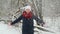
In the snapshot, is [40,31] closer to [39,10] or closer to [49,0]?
[39,10]

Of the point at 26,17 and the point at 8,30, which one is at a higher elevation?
the point at 26,17

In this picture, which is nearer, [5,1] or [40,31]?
[40,31]

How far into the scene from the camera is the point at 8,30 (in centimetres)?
1131

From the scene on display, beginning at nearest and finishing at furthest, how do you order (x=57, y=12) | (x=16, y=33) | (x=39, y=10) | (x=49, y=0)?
(x=16, y=33) → (x=39, y=10) → (x=57, y=12) → (x=49, y=0)

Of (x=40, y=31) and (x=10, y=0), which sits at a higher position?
(x=10, y=0)

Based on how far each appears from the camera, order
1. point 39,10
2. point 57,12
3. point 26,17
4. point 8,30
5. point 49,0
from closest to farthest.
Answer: point 26,17, point 8,30, point 39,10, point 57,12, point 49,0

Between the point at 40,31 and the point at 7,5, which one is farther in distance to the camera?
the point at 7,5

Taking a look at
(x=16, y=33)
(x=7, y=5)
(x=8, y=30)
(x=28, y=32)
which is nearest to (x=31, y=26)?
(x=28, y=32)

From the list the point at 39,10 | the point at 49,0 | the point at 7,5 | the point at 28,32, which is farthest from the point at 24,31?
the point at 7,5

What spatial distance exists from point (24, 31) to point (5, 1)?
55.6ft

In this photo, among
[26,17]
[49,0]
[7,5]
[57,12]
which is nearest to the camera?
[26,17]

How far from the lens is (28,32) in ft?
20.2

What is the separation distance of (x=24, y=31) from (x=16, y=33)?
4.47 m

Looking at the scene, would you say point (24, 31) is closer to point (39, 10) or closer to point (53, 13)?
point (39, 10)
